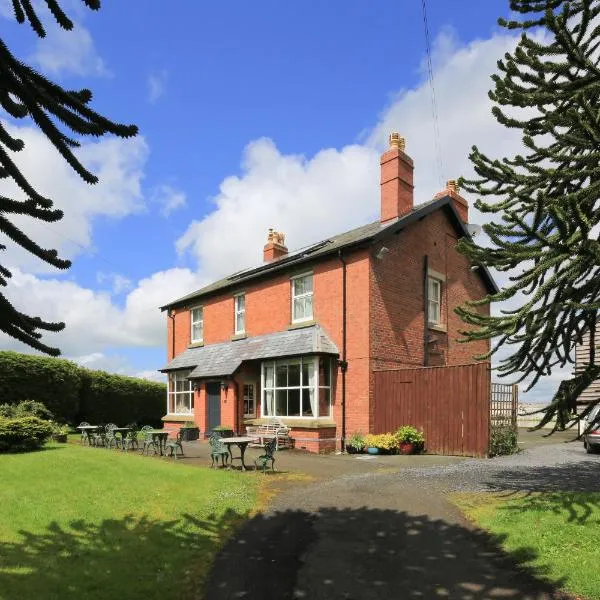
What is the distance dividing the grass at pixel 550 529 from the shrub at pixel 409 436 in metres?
7.15

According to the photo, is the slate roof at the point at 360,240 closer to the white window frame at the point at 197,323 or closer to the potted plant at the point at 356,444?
the white window frame at the point at 197,323

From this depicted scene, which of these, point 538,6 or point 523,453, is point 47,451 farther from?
point 538,6

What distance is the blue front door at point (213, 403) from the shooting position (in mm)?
22938

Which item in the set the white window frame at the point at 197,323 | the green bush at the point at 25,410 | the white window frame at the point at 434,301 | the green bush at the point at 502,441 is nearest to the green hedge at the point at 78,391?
the green bush at the point at 25,410

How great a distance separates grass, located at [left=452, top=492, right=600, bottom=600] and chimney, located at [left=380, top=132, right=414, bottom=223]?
12.7m

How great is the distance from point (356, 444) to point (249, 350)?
6615 mm

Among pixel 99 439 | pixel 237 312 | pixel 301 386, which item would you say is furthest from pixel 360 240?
pixel 99 439

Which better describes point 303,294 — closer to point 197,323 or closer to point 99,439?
point 197,323

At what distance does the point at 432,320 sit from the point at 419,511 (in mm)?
13718

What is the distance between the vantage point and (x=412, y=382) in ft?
58.0

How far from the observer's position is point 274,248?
27297mm

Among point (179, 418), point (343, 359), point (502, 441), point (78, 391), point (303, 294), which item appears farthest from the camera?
point (179, 418)

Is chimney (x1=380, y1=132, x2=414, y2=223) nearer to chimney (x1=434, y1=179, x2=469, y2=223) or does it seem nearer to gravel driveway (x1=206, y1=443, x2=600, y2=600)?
chimney (x1=434, y1=179, x2=469, y2=223)

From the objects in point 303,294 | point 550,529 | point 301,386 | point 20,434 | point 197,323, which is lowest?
point 550,529
